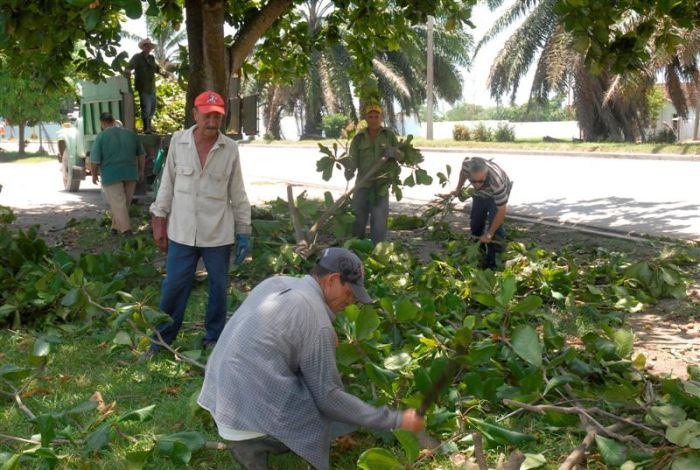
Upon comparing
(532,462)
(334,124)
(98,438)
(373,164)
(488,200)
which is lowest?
(532,462)

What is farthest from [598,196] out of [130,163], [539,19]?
[539,19]

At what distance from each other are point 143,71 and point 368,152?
6.05m

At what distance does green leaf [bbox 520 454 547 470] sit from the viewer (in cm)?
354

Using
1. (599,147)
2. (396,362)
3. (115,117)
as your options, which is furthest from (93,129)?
(599,147)

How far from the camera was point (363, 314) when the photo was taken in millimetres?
3645

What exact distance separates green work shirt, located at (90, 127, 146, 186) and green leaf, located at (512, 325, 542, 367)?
819 centimetres

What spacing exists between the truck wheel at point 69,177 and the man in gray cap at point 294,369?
51.0 feet

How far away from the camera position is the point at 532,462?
3.55 meters

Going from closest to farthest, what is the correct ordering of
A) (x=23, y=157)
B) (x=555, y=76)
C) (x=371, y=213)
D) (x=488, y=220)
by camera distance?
1. (x=488, y=220)
2. (x=371, y=213)
3. (x=555, y=76)
4. (x=23, y=157)

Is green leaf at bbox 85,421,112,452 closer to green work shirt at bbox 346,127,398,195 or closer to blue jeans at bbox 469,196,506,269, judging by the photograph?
blue jeans at bbox 469,196,506,269

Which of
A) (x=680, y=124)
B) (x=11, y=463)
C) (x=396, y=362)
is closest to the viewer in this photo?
(x=11, y=463)

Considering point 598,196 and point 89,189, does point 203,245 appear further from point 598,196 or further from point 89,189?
point 89,189

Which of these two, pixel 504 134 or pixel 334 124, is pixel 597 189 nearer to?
pixel 504 134

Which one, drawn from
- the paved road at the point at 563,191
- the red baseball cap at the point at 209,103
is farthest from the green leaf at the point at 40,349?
the paved road at the point at 563,191
